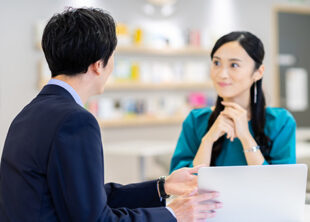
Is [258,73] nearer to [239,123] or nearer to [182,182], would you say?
[239,123]

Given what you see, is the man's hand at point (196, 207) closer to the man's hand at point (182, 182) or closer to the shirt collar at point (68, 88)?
the man's hand at point (182, 182)

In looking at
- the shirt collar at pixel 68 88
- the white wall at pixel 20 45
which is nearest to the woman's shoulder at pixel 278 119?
the shirt collar at pixel 68 88

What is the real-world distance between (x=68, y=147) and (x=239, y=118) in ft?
3.13

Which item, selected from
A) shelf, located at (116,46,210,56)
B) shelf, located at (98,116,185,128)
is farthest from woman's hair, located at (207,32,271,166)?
shelf, located at (116,46,210,56)

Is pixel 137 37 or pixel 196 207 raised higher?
pixel 137 37

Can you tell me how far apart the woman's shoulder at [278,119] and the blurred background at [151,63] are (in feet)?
8.28

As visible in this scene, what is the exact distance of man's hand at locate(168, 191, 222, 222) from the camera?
1087mm

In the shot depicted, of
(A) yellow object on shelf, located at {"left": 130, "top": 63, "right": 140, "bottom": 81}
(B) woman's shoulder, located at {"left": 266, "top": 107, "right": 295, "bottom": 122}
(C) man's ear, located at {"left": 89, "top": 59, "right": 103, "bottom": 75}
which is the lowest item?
(B) woman's shoulder, located at {"left": 266, "top": 107, "right": 295, "bottom": 122}

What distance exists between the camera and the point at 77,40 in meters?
1.07

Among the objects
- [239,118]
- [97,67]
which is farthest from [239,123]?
[97,67]

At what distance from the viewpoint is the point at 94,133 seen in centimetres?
96

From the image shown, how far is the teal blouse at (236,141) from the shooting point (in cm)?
172

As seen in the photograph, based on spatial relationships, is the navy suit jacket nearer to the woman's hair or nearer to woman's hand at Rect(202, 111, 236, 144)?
woman's hand at Rect(202, 111, 236, 144)

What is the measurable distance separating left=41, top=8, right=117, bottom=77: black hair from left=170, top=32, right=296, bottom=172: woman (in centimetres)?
74
